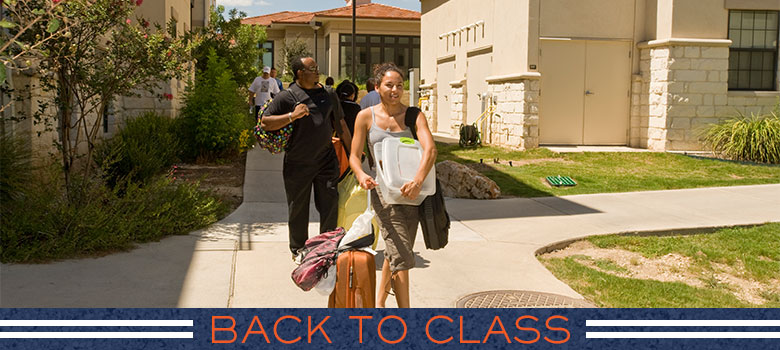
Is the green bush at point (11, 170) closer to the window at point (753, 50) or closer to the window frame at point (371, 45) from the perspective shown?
the window at point (753, 50)

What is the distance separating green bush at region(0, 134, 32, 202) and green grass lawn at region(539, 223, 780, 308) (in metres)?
5.16

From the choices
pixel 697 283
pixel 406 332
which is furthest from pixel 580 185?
pixel 406 332

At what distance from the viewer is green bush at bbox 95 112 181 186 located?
10.5 meters

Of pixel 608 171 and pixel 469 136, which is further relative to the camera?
pixel 469 136

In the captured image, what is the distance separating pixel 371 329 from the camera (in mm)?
4832

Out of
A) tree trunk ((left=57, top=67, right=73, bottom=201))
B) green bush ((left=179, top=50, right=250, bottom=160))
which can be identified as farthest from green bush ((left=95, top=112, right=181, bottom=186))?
tree trunk ((left=57, top=67, right=73, bottom=201))

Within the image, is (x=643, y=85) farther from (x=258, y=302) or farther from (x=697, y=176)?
(x=258, y=302)

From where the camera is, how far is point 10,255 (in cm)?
673

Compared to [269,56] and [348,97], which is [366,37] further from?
[348,97]

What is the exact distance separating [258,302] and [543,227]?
14.5 ft

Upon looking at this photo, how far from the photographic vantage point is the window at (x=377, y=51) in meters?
44.7

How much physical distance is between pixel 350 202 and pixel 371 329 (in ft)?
6.27

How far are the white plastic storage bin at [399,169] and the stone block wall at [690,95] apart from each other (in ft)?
46.2

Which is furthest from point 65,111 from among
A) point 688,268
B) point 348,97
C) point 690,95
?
point 690,95
